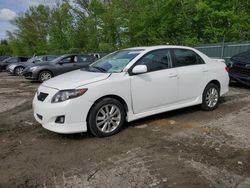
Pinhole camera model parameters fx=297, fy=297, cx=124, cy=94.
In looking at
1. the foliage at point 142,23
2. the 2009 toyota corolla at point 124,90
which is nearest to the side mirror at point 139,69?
the 2009 toyota corolla at point 124,90

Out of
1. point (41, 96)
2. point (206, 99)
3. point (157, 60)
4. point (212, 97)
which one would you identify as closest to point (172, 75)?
point (157, 60)

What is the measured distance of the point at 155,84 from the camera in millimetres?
5645

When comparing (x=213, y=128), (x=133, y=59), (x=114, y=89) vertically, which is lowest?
(x=213, y=128)

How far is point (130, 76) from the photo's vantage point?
536cm

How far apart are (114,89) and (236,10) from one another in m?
18.4

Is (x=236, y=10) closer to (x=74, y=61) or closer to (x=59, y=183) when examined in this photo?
(x=74, y=61)

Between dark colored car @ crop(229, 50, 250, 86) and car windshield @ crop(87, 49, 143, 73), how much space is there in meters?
5.37

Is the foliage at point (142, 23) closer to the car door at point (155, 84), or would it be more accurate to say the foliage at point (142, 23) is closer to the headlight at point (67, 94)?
the car door at point (155, 84)

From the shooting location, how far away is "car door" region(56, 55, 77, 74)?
14.5 m

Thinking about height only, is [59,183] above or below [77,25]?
below

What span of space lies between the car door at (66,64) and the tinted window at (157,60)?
29.8ft

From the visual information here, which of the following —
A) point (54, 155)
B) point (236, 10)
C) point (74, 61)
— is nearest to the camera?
point (54, 155)

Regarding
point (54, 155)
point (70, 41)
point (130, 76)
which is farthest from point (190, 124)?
point (70, 41)

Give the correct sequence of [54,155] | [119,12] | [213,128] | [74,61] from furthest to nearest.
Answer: [119,12], [74,61], [213,128], [54,155]
